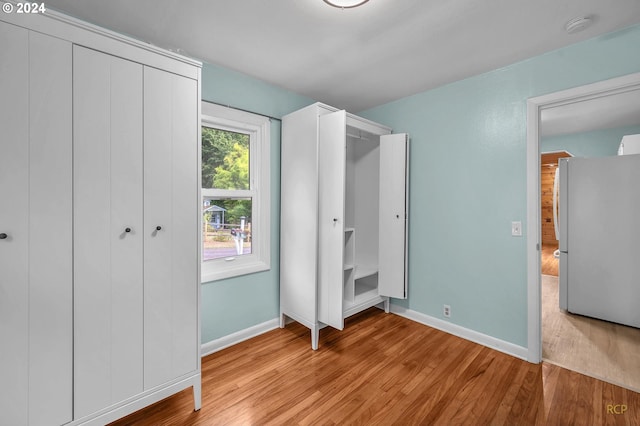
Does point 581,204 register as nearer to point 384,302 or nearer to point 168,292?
point 384,302

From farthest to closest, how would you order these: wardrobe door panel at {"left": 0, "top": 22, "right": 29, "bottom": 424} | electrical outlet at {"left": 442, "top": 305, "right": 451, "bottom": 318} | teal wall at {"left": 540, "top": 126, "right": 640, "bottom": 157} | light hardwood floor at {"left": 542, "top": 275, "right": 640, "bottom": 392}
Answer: teal wall at {"left": 540, "top": 126, "right": 640, "bottom": 157}
electrical outlet at {"left": 442, "top": 305, "right": 451, "bottom": 318}
light hardwood floor at {"left": 542, "top": 275, "right": 640, "bottom": 392}
wardrobe door panel at {"left": 0, "top": 22, "right": 29, "bottom": 424}

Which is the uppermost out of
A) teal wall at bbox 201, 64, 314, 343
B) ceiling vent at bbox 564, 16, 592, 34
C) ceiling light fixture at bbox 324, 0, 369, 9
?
ceiling vent at bbox 564, 16, 592, 34

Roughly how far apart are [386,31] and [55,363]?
2.58 meters

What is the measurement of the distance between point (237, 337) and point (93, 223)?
1605mm

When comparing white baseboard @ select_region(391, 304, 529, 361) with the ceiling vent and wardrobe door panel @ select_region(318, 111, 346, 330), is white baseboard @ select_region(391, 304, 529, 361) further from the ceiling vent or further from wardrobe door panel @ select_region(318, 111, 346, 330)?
the ceiling vent

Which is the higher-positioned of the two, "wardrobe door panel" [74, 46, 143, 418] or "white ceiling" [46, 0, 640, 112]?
"white ceiling" [46, 0, 640, 112]

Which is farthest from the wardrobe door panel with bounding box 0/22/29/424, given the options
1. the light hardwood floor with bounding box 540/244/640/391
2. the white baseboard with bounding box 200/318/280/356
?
the light hardwood floor with bounding box 540/244/640/391

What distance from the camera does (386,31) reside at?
1829 mm

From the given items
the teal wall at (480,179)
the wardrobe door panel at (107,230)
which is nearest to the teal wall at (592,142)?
the teal wall at (480,179)

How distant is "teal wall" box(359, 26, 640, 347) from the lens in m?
2.08

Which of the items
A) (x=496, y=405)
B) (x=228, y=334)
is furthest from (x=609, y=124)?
(x=228, y=334)

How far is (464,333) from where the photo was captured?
2.62m

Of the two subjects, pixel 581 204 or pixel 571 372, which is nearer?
pixel 571 372

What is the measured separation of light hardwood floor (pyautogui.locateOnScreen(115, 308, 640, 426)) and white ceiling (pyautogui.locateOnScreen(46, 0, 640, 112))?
2399 mm
